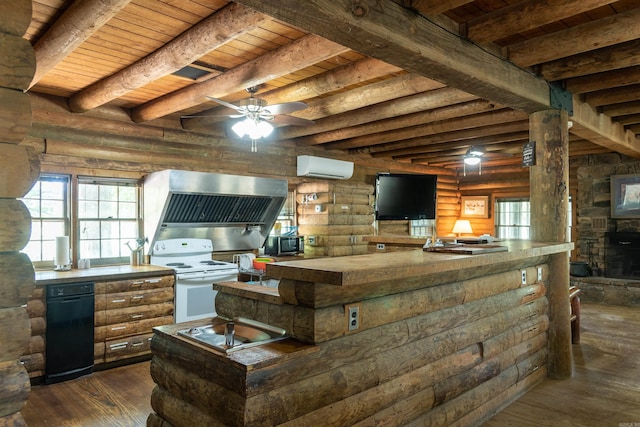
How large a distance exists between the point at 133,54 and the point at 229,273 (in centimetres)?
288

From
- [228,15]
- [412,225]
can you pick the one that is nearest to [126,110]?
[228,15]

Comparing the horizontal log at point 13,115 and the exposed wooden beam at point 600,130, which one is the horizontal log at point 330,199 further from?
the horizontal log at point 13,115

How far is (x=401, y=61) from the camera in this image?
9.31 feet

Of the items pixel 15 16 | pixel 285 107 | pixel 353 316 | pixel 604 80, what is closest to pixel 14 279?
pixel 15 16

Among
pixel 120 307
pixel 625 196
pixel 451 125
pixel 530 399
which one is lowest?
pixel 530 399

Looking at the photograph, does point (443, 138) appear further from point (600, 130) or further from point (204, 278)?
point (204, 278)

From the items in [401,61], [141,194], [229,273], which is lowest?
[229,273]

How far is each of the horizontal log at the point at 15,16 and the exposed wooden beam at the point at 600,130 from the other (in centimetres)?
460

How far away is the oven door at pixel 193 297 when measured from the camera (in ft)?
16.9

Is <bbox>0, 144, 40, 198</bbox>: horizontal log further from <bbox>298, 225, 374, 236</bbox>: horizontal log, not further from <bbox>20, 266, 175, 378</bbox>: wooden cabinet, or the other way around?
<bbox>298, 225, 374, 236</bbox>: horizontal log

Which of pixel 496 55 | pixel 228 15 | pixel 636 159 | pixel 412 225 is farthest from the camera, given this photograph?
pixel 412 225

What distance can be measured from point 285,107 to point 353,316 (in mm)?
2221

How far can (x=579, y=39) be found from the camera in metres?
3.17

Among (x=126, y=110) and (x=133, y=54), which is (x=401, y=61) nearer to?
(x=133, y=54)
